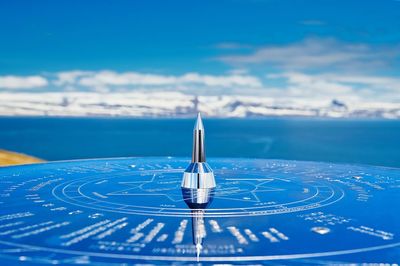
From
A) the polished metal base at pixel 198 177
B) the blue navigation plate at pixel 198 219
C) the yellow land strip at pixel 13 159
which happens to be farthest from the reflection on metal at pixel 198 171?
the yellow land strip at pixel 13 159

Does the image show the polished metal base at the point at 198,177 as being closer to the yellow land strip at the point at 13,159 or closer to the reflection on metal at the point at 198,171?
the reflection on metal at the point at 198,171

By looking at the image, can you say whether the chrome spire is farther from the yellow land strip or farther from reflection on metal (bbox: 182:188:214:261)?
the yellow land strip

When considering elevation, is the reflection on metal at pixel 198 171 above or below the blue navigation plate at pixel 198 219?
above

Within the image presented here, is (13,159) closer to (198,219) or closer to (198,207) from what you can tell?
(198,207)

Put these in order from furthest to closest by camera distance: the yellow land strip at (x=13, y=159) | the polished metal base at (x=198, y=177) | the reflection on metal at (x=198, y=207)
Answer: the yellow land strip at (x=13, y=159), the polished metal base at (x=198, y=177), the reflection on metal at (x=198, y=207)

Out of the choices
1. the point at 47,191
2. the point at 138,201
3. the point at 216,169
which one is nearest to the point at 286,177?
the point at 216,169

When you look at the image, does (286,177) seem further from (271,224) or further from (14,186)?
(14,186)
